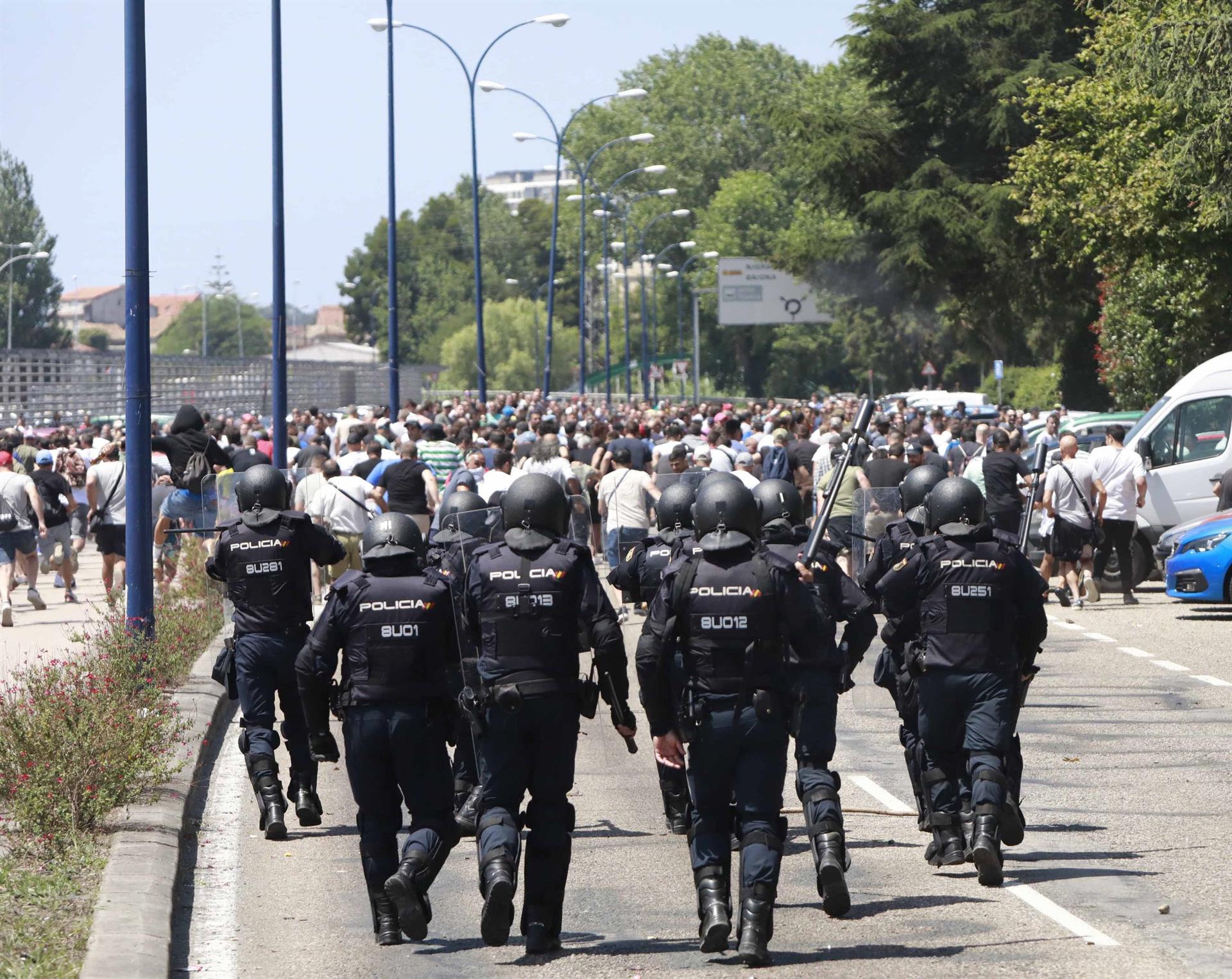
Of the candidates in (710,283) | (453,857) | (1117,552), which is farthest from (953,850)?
(710,283)

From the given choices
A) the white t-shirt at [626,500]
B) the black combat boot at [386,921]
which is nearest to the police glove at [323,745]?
the black combat boot at [386,921]

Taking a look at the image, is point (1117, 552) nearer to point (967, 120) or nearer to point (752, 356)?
point (967, 120)

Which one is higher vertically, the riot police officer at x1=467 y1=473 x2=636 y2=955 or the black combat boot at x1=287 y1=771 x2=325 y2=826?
the riot police officer at x1=467 y1=473 x2=636 y2=955

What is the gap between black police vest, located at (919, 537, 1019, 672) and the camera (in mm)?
7770

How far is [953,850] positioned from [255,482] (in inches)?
142

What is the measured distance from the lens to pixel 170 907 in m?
7.14

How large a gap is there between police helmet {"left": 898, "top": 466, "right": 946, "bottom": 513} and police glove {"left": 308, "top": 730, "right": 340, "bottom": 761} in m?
3.20

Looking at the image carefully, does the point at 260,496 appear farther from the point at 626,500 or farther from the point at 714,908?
the point at 626,500

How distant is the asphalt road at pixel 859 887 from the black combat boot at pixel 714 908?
0.13m

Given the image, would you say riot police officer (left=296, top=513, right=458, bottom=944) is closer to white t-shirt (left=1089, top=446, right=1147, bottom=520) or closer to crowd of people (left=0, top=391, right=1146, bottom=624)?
crowd of people (left=0, top=391, right=1146, bottom=624)

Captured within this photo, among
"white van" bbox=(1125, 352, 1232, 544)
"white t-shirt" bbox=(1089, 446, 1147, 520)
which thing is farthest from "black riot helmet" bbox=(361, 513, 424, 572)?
"white van" bbox=(1125, 352, 1232, 544)

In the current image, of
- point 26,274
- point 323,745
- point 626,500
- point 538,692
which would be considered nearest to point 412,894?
A: point 538,692

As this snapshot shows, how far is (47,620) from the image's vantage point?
60.1ft

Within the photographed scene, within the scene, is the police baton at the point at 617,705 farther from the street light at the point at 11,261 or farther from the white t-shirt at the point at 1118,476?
the street light at the point at 11,261
